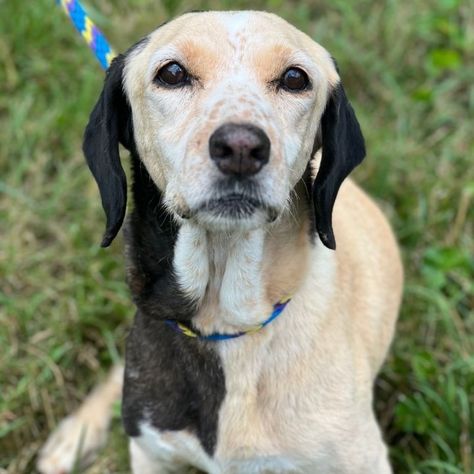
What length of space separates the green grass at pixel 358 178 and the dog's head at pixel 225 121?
1.40 m

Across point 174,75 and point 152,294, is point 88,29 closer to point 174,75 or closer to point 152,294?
point 174,75

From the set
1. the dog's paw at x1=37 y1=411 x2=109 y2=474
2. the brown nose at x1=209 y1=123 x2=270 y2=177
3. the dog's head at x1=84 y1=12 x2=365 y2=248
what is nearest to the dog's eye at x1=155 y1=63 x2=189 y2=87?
the dog's head at x1=84 y1=12 x2=365 y2=248

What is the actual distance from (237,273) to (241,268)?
0.07 feet

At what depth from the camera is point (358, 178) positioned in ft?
16.3

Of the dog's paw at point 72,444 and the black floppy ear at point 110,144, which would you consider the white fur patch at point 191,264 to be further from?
the dog's paw at point 72,444

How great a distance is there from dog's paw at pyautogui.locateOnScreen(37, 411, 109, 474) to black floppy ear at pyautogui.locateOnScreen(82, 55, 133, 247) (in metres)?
1.35

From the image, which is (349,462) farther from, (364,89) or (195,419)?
(364,89)

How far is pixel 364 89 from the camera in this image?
565cm

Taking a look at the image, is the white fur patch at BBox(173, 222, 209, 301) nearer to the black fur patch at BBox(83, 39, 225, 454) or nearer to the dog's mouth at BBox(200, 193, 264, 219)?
the black fur patch at BBox(83, 39, 225, 454)

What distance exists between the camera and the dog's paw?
12.8ft

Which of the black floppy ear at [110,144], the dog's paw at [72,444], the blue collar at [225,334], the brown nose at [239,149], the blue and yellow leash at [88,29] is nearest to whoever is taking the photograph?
the brown nose at [239,149]

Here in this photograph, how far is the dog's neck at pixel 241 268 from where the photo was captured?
290 centimetres

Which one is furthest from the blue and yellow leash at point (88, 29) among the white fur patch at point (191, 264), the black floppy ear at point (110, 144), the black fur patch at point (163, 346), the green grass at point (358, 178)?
the green grass at point (358, 178)

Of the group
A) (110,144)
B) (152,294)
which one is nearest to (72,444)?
(152,294)
